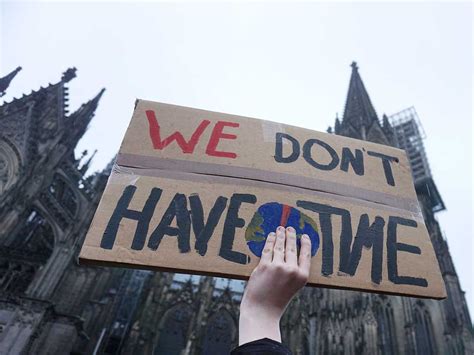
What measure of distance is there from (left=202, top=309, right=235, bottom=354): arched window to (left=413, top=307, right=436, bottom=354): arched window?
11150 mm

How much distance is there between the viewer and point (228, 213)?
5.36 ft

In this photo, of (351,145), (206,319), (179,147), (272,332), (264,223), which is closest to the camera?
(272,332)

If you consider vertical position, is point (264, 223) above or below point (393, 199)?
below

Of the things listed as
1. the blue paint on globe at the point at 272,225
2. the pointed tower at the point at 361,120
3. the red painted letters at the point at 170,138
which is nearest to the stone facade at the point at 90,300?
the pointed tower at the point at 361,120

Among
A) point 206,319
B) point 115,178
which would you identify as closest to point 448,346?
point 206,319

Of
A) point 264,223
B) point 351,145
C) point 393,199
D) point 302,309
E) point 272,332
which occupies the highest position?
point 302,309

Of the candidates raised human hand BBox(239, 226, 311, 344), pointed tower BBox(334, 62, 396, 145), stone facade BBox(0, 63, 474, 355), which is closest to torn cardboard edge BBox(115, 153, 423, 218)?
raised human hand BBox(239, 226, 311, 344)

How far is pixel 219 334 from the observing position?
21375 millimetres

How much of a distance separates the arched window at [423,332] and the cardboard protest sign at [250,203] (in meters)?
18.4

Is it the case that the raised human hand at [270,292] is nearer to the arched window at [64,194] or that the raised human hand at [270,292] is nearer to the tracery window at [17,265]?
the tracery window at [17,265]

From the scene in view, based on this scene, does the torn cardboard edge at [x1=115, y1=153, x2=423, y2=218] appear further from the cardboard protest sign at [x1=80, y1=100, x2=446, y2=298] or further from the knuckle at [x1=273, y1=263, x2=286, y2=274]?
the knuckle at [x1=273, y1=263, x2=286, y2=274]

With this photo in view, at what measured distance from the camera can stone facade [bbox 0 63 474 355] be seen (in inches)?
542

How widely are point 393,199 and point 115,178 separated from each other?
63.8 inches

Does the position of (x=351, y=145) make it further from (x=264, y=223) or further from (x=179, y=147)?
(x=179, y=147)
